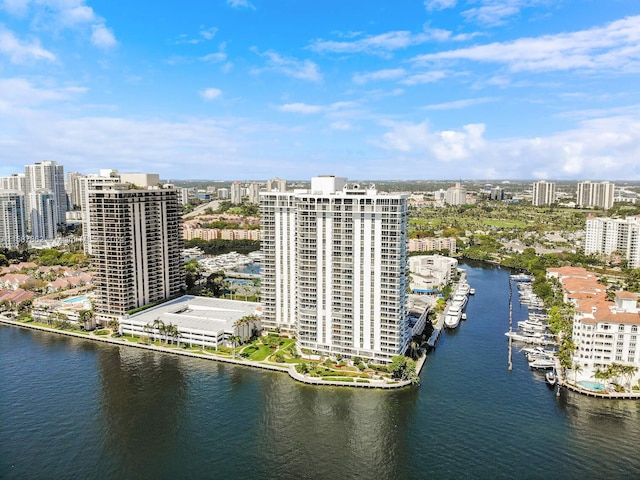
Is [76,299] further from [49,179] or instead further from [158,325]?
[49,179]

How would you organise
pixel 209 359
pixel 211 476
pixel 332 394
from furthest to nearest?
pixel 209 359, pixel 332 394, pixel 211 476

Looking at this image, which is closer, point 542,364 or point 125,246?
point 542,364

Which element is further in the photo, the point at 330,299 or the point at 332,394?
the point at 330,299

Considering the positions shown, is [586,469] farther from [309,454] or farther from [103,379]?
[103,379]

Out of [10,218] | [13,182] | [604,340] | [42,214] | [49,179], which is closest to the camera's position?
[604,340]

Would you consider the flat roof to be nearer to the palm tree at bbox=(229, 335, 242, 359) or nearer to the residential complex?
the palm tree at bbox=(229, 335, 242, 359)

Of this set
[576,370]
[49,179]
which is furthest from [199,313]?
[49,179]

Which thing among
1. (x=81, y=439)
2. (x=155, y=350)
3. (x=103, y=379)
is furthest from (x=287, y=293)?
(x=81, y=439)

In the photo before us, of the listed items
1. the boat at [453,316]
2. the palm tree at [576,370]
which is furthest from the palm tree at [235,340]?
the palm tree at [576,370]
